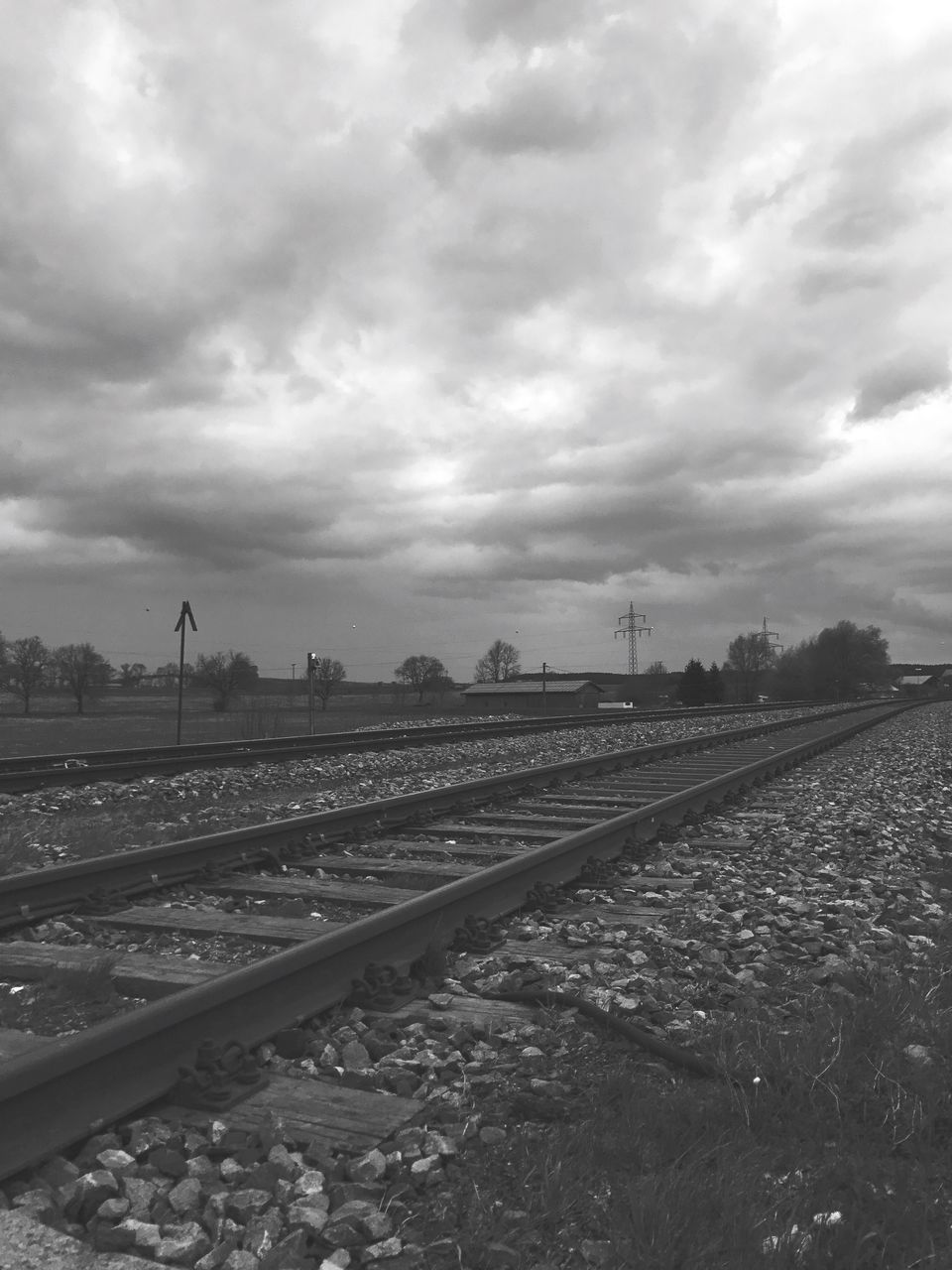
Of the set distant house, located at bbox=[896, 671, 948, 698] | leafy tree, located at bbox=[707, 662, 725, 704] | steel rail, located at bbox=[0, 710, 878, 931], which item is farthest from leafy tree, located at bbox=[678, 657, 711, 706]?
steel rail, located at bbox=[0, 710, 878, 931]

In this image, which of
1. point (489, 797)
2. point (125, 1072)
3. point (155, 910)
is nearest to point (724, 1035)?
point (125, 1072)

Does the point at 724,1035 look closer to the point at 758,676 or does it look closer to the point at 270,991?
the point at 270,991

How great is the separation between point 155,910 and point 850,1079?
12.7 feet

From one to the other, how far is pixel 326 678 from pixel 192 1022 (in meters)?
75.5

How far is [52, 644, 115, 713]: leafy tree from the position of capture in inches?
3196

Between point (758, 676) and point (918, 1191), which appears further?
point (758, 676)

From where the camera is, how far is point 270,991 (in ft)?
12.2

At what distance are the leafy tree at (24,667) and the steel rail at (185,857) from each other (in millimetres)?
77765

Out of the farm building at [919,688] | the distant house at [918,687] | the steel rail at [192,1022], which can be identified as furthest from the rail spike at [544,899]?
the farm building at [919,688]

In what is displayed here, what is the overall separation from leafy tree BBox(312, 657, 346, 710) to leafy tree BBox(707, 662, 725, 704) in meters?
30.9

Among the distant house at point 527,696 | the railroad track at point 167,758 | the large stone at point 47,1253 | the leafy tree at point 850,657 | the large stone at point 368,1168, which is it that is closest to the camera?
the large stone at point 47,1253

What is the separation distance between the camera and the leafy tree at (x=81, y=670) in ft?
266

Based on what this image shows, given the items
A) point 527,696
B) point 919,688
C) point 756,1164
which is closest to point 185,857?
point 756,1164

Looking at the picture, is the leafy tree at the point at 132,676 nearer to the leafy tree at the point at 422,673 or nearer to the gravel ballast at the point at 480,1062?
the leafy tree at the point at 422,673
